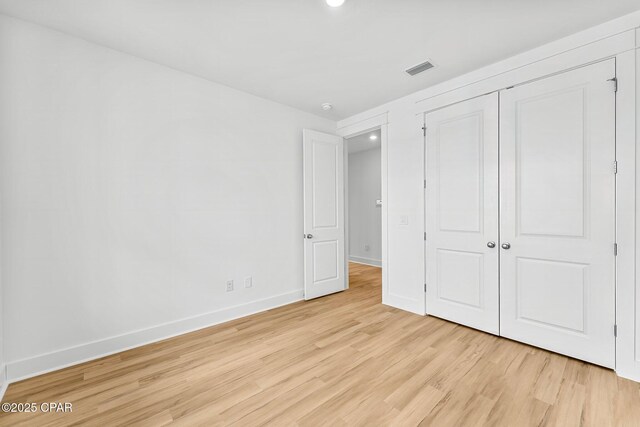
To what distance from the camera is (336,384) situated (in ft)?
6.37

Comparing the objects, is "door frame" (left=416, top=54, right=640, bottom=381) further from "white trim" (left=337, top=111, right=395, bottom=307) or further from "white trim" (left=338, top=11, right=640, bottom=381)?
"white trim" (left=337, top=111, right=395, bottom=307)

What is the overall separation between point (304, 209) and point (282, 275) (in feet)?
3.11

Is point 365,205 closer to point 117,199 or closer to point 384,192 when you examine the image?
point 384,192

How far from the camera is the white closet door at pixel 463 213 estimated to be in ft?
8.75

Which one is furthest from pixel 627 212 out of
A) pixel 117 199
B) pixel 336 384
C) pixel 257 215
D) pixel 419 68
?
pixel 117 199

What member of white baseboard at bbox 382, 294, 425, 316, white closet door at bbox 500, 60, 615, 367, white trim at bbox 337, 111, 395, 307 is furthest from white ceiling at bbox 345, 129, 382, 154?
white baseboard at bbox 382, 294, 425, 316

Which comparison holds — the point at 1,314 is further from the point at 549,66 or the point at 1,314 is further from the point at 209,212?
the point at 549,66

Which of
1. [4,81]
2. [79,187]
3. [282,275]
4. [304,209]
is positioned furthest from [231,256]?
[4,81]

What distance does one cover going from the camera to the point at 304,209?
3.77 metres

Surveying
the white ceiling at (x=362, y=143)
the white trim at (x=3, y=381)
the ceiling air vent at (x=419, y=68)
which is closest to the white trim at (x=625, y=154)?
the ceiling air vent at (x=419, y=68)

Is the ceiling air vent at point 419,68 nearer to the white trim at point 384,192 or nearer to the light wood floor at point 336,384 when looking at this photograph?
the white trim at point 384,192

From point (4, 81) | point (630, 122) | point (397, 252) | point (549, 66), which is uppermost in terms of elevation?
point (549, 66)

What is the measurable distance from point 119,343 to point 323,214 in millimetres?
2671

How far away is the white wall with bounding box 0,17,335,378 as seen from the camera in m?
2.04
